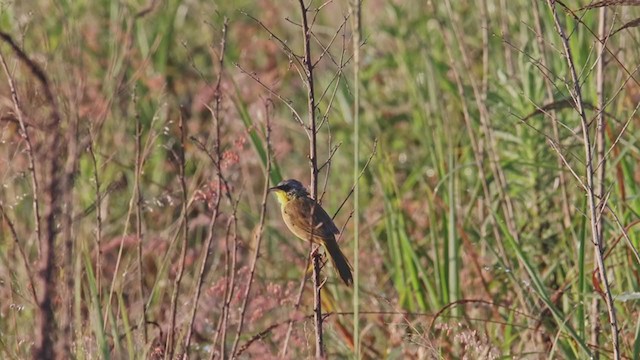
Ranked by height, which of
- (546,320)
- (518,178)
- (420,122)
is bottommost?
(546,320)

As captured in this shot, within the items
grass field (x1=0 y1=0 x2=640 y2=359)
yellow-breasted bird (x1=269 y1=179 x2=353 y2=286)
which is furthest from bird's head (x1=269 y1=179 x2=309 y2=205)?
grass field (x1=0 y1=0 x2=640 y2=359)

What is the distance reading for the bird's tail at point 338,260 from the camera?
3.39m

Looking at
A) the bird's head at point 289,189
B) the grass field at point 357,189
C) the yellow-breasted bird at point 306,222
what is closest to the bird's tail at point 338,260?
the yellow-breasted bird at point 306,222

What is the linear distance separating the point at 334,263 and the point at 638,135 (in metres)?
1.28

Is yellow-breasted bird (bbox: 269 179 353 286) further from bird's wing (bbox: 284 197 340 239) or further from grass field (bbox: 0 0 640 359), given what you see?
grass field (bbox: 0 0 640 359)

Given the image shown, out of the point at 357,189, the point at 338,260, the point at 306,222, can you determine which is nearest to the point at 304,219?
the point at 306,222

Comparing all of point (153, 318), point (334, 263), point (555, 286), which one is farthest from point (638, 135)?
point (153, 318)

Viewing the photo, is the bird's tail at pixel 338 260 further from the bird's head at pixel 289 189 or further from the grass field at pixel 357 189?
the bird's head at pixel 289 189

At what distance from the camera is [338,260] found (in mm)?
3439

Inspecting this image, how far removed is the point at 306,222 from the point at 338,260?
154 mm

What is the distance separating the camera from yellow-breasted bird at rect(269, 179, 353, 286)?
3348 millimetres

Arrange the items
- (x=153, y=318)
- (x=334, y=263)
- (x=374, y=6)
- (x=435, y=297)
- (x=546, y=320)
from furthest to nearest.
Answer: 1. (x=374, y=6)
2. (x=153, y=318)
3. (x=435, y=297)
4. (x=546, y=320)
5. (x=334, y=263)

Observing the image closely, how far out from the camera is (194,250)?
16.1 ft

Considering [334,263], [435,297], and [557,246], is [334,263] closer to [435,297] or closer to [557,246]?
[435,297]
